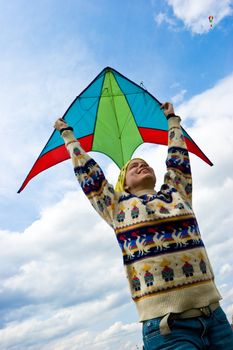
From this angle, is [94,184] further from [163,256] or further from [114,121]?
[114,121]

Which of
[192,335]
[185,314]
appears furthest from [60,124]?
[192,335]

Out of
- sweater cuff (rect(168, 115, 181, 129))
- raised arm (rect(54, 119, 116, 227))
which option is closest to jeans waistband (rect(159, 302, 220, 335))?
raised arm (rect(54, 119, 116, 227))

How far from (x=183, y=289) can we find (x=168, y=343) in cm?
34

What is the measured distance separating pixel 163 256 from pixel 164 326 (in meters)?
0.44

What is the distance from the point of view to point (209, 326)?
2.36m

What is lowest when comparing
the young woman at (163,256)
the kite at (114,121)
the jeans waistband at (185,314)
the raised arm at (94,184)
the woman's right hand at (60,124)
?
the jeans waistband at (185,314)

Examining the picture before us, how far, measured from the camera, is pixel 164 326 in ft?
7.50

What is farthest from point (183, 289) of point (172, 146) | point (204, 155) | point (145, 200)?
point (204, 155)

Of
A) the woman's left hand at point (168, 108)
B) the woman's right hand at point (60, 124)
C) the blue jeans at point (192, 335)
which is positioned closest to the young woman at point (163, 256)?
the blue jeans at point (192, 335)

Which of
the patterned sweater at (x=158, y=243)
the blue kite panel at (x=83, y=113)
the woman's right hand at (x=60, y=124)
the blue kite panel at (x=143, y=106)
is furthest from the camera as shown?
the blue kite panel at (x=143, y=106)

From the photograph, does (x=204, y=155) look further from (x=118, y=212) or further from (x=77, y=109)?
(x=118, y=212)

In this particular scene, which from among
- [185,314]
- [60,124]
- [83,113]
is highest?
[83,113]

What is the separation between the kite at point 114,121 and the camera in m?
4.80

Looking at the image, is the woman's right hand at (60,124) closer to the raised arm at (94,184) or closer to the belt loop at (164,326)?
the raised arm at (94,184)
